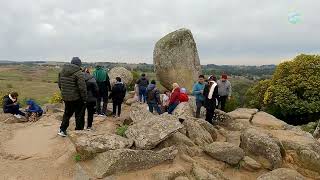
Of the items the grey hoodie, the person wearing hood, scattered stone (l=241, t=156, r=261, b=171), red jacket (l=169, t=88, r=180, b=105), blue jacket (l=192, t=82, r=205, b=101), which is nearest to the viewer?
scattered stone (l=241, t=156, r=261, b=171)

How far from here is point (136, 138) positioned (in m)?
14.3

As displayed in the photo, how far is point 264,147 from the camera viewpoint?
15391mm

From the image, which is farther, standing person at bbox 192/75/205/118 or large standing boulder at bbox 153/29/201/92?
large standing boulder at bbox 153/29/201/92

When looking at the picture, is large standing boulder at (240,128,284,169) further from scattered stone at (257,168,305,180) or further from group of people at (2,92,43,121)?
group of people at (2,92,43,121)

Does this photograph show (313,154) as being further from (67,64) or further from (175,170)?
(67,64)

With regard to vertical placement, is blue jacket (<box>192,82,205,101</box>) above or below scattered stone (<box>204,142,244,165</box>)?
above

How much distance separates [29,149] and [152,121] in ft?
15.0

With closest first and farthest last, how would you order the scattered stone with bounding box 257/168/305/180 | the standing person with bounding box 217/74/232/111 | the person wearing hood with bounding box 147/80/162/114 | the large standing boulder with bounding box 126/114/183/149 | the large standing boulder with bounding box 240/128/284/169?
the scattered stone with bounding box 257/168/305/180 < the large standing boulder with bounding box 126/114/183/149 < the large standing boulder with bounding box 240/128/284/169 < the person wearing hood with bounding box 147/80/162/114 < the standing person with bounding box 217/74/232/111

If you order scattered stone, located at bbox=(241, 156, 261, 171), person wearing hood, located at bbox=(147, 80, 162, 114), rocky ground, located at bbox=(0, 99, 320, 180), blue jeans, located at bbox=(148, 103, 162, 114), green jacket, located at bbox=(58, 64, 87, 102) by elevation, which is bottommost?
scattered stone, located at bbox=(241, 156, 261, 171)

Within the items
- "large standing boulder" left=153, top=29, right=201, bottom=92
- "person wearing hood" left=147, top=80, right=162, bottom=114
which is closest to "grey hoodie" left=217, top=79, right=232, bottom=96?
"person wearing hood" left=147, top=80, right=162, bottom=114

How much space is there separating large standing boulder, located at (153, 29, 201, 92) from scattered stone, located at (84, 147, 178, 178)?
1415 centimetres

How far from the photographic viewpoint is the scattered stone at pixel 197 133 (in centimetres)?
1605

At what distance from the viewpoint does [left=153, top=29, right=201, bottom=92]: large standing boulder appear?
27719 mm

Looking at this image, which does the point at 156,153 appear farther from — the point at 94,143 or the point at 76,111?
the point at 76,111
